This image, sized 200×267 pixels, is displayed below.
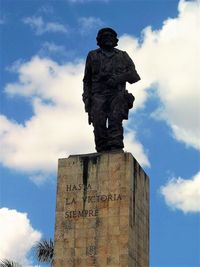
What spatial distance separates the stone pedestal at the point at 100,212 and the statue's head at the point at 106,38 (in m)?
3.42

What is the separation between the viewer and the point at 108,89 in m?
22.3

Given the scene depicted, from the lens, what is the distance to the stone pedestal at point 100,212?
66.4 ft

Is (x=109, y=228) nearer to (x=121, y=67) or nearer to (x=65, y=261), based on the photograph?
(x=65, y=261)

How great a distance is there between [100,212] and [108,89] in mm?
3756

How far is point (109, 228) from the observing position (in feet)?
66.9

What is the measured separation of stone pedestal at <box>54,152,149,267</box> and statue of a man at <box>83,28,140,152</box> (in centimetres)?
79

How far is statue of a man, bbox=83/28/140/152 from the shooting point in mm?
21844

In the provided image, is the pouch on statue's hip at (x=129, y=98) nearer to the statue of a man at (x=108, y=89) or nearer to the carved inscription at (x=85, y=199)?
the statue of a man at (x=108, y=89)

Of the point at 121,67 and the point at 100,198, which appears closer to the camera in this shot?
the point at 100,198

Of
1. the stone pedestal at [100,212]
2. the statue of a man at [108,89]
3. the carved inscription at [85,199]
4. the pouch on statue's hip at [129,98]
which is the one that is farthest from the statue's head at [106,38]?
the carved inscription at [85,199]

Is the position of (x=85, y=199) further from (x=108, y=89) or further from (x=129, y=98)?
(x=108, y=89)

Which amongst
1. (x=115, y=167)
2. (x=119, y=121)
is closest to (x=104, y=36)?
(x=119, y=121)

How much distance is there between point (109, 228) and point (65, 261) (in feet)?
4.82

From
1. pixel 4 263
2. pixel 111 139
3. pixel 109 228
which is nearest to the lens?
pixel 109 228
